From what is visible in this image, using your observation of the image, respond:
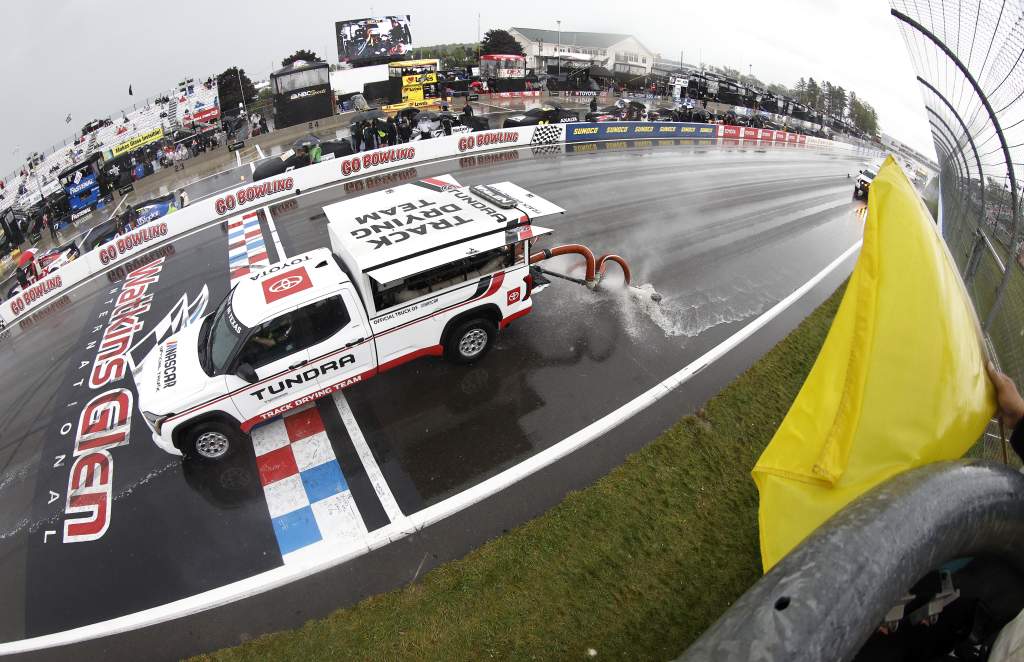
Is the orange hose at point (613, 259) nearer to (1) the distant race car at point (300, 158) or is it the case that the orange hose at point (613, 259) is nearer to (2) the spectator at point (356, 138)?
(1) the distant race car at point (300, 158)

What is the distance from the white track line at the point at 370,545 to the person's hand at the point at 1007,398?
5.02 metres

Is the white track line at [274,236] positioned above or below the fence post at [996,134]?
below

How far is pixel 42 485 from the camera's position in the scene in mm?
7516

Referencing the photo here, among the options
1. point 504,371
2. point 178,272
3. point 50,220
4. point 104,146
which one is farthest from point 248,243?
point 104,146

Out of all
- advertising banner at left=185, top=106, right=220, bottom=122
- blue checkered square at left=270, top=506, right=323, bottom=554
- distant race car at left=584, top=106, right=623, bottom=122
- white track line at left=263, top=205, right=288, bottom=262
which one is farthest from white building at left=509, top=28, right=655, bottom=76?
blue checkered square at left=270, top=506, right=323, bottom=554

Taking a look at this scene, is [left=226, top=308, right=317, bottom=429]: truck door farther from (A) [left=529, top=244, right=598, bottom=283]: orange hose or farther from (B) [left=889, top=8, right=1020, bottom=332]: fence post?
(B) [left=889, top=8, right=1020, bottom=332]: fence post

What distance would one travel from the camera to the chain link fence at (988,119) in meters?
5.36

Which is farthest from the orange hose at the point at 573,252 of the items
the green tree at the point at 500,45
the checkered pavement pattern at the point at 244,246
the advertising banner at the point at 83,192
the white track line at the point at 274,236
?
the green tree at the point at 500,45

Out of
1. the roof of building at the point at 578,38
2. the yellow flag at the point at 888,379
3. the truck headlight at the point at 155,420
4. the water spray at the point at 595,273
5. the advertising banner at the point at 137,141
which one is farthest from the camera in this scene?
the roof of building at the point at 578,38

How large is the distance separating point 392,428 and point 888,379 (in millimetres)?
6507

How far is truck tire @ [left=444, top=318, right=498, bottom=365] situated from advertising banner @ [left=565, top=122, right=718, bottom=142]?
2007cm

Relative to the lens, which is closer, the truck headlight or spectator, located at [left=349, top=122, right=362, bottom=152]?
the truck headlight

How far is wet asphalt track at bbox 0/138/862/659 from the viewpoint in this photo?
19.8 ft

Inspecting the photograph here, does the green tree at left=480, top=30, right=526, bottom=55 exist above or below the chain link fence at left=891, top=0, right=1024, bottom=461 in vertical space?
above
